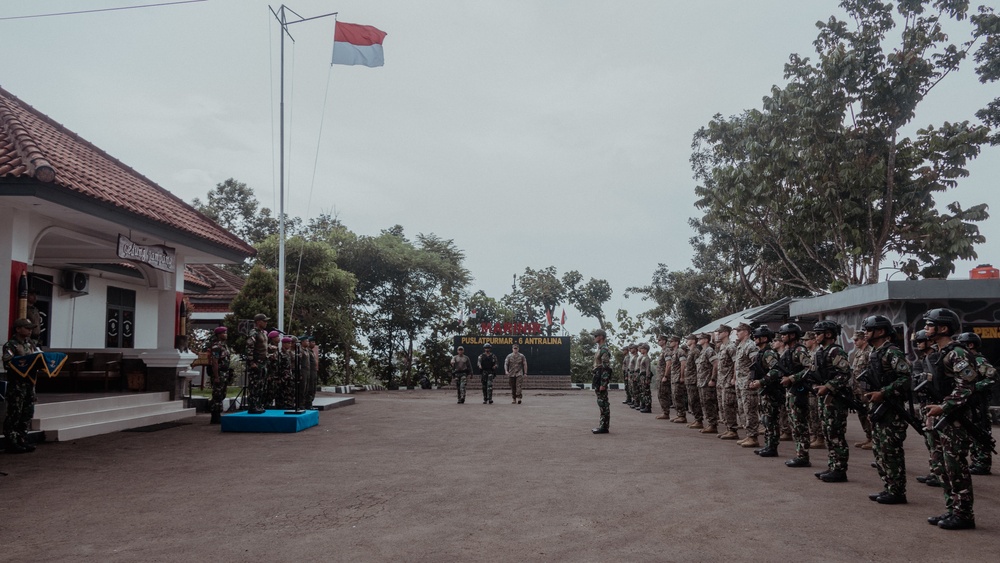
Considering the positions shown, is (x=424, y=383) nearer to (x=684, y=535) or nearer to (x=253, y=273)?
(x=253, y=273)

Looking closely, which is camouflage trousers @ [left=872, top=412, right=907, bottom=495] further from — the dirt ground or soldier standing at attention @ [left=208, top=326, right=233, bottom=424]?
soldier standing at attention @ [left=208, top=326, right=233, bottom=424]

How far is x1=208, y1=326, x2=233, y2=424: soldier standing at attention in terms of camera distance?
1221cm

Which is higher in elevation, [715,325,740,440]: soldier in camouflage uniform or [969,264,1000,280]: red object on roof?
[969,264,1000,280]: red object on roof

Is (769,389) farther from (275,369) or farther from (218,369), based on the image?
(218,369)

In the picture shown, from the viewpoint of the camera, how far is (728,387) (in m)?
11.3

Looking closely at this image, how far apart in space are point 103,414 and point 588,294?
101 feet

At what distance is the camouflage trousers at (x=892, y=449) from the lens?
19.6 ft

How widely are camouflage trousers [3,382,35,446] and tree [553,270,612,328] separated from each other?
31.9 m

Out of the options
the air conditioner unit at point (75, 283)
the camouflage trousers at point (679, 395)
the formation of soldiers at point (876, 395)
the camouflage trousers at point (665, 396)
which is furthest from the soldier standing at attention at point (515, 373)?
the air conditioner unit at point (75, 283)

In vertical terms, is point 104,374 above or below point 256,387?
above

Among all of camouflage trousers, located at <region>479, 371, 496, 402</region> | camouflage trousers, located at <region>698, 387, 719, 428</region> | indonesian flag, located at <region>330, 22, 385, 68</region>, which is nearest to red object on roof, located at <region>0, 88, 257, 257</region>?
indonesian flag, located at <region>330, 22, 385, 68</region>

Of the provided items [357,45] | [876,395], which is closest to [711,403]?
[876,395]

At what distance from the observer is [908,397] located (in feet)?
20.2

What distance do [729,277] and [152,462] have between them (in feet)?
94.4
